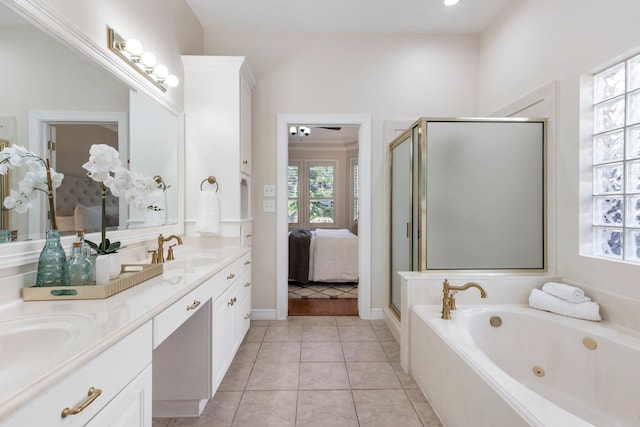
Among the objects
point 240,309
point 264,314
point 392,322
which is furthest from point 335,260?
point 240,309

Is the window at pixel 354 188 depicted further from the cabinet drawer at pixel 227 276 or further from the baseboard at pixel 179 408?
the baseboard at pixel 179 408

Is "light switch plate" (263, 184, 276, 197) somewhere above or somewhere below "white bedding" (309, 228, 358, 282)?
above

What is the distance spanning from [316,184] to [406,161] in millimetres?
4465

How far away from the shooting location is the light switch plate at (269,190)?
3088 mm

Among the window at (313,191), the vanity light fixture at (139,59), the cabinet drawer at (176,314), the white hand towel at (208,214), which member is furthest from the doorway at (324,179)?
the cabinet drawer at (176,314)

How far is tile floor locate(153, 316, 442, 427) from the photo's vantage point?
1657 mm

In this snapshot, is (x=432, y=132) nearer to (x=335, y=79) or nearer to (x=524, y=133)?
(x=524, y=133)

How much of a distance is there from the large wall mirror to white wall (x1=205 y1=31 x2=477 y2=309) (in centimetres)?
124

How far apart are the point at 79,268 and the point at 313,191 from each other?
5.85 meters

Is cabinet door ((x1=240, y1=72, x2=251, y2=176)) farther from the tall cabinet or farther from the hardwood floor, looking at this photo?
the hardwood floor

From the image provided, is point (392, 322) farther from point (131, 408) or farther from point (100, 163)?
point (100, 163)

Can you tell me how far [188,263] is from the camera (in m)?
1.88

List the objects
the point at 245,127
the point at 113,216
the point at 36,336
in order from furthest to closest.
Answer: the point at 245,127 < the point at 113,216 < the point at 36,336

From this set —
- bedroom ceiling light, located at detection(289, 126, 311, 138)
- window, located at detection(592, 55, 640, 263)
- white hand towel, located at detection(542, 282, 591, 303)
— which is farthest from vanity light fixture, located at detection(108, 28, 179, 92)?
bedroom ceiling light, located at detection(289, 126, 311, 138)
